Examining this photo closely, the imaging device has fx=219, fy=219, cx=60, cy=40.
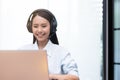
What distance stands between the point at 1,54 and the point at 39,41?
134 centimetres

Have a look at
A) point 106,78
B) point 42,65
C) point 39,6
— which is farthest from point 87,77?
point 42,65

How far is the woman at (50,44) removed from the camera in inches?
86.0

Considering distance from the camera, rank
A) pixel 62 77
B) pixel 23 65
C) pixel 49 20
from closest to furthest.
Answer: pixel 23 65
pixel 62 77
pixel 49 20

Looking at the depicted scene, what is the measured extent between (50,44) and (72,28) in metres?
0.28

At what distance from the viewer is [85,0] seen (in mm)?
2238

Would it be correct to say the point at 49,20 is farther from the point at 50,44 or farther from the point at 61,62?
the point at 61,62

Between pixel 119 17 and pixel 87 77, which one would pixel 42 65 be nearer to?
pixel 87 77

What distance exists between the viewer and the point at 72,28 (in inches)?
87.8

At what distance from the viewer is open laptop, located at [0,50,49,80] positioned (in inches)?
36.7

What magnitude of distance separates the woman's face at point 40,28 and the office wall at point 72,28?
0.26ft

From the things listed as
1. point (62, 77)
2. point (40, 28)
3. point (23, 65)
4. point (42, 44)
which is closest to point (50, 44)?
point (42, 44)

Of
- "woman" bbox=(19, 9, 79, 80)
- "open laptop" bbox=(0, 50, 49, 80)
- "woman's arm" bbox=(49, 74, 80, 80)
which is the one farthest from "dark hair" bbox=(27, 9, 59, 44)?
"open laptop" bbox=(0, 50, 49, 80)

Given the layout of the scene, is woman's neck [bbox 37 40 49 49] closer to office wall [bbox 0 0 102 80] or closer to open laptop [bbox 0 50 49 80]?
office wall [bbox 0 0 102 80]

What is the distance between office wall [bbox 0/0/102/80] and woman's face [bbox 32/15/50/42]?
3.2 inches
